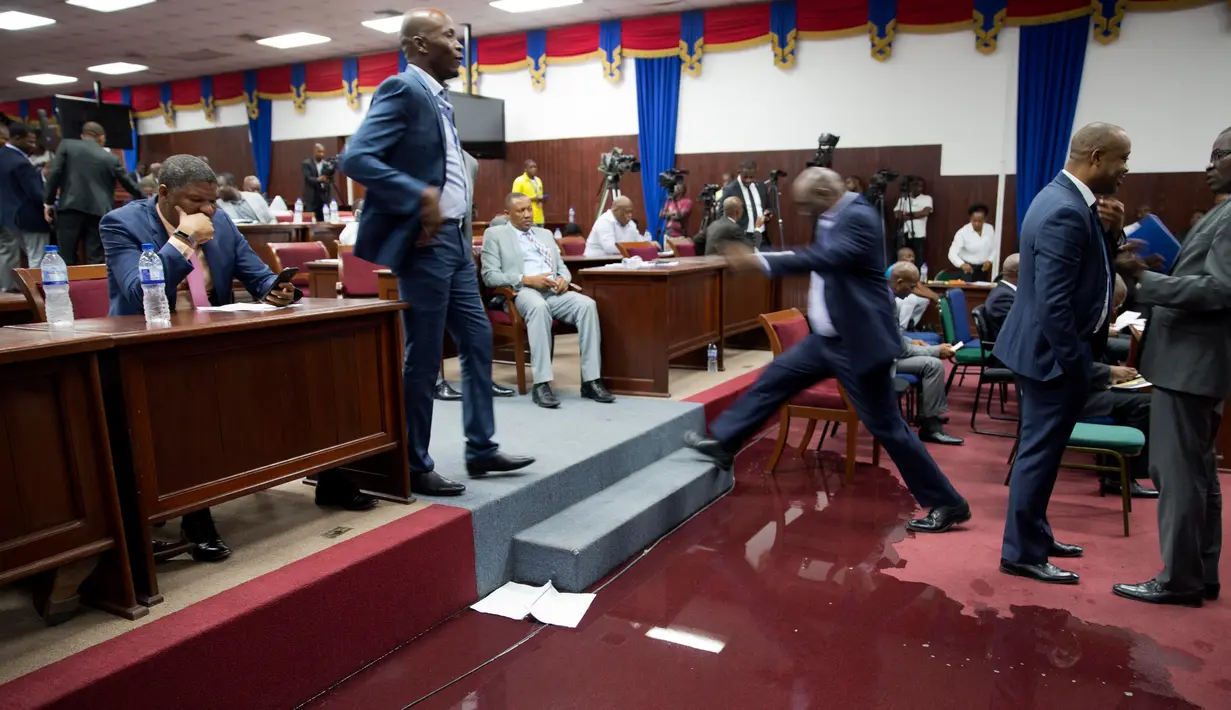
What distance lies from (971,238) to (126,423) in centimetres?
814

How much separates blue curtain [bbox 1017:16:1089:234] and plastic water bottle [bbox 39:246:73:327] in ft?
27.5

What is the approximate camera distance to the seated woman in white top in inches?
323

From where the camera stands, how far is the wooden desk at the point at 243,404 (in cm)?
189

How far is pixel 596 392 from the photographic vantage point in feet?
13.8

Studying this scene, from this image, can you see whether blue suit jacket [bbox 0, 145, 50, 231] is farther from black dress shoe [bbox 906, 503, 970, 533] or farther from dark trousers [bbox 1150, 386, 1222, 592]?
dark trousers [bbox 1150, 386, 1222, 592]

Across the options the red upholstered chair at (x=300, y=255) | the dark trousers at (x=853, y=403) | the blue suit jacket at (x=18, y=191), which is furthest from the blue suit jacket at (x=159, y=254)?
the blue suit jacket at (x=18, y=191)

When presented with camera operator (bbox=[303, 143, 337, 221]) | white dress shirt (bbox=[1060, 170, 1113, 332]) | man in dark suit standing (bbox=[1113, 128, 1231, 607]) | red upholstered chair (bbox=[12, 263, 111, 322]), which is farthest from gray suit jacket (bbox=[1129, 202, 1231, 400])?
camera operator (bbox=[303, 143, 337, 221])

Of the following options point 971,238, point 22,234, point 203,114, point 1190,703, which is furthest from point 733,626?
point 203,114

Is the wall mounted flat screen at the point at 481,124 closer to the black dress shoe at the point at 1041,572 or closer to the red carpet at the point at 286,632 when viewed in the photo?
the red carpet at the point at 286,632

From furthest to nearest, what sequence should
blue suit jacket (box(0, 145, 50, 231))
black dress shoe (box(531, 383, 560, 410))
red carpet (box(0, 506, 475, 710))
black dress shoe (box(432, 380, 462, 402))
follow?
blue suit jacket (box(0, 145, 50, 231)), black dress shoe (box(432, 380, 462, 402)), black dress shoe (box(531, 383, 560, 410)), red carpet (box(0, 506, 475, 710))

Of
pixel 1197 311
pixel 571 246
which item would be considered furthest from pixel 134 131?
pixel 1197 311

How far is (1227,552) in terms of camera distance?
291 cm

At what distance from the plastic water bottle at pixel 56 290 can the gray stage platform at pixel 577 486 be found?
1.17 m

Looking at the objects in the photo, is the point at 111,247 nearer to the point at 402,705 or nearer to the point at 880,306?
the point at 402,705
